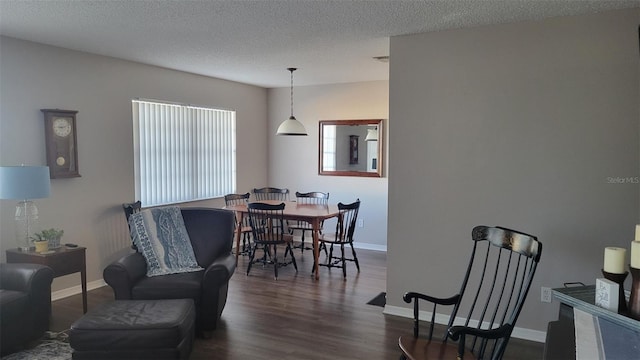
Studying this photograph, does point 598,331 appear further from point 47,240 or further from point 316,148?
point 316,148

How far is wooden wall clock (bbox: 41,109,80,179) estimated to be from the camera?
13.9 ft

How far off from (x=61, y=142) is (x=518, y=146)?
13.2ft

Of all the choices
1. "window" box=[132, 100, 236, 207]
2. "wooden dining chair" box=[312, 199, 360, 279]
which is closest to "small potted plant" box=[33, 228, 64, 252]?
"window" box=[132, 100, 236, 207]

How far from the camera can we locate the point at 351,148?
6.81m

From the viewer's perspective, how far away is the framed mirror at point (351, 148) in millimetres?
6613

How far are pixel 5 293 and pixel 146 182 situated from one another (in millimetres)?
2295

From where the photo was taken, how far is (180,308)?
10.0 ft

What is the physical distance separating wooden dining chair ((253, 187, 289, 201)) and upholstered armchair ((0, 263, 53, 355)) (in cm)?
371

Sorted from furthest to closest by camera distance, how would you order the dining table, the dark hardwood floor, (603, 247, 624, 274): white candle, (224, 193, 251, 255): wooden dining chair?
(224, 193, 251, 255): wooden dining chair → the dining table → the dark hardwood floor → (603, 247, 624, 274): white candle

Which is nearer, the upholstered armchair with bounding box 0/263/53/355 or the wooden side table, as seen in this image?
the upholstered armchair with bounding box 0/263/53/355

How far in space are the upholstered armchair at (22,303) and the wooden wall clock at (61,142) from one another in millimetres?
1179

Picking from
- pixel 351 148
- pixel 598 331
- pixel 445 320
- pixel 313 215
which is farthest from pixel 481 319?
pixel 351 148

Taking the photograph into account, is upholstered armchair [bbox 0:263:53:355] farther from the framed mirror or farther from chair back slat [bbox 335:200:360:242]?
the framed mirror

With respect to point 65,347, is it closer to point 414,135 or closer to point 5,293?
point 5,293
